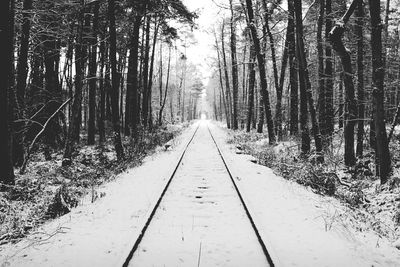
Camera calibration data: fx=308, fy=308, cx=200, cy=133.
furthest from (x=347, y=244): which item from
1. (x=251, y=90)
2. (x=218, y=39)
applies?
(x=218, y=39)

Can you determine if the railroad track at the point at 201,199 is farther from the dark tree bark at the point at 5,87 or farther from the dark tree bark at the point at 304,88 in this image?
the dark tree bark at the point at 5,87

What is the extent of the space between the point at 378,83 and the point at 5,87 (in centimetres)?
939

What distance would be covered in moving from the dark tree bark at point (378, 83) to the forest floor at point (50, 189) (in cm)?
743

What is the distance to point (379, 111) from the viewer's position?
8.19m

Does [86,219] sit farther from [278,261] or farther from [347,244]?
[347,244]

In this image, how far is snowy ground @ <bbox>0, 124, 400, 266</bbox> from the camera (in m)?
4.21

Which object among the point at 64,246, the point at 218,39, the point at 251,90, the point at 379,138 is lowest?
the point at 64,246

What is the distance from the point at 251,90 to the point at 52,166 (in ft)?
54.5

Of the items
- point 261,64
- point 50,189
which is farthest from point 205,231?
point 261,64

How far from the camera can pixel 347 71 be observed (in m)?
9.88

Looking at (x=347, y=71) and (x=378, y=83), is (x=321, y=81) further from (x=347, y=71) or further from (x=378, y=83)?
(x=378, y=83)

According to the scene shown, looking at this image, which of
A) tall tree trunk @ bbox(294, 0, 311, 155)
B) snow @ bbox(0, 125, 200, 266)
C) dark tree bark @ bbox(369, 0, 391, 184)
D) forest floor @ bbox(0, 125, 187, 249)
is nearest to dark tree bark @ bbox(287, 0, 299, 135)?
tall tree trunk @ bbox(294, 0, 311, 155)

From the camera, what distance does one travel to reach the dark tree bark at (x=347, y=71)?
30.0 feet

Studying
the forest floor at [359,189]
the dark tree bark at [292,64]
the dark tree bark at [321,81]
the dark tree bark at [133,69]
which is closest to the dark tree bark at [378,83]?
the forest floor at [359,189]
